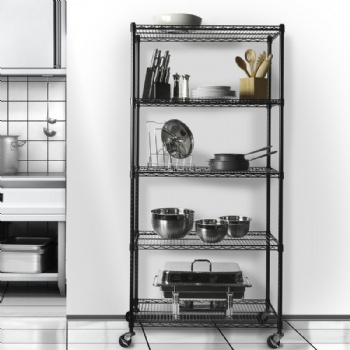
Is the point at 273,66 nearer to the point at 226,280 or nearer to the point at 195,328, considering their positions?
the point at 226,280

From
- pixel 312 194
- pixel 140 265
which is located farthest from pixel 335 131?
pixel 140 265

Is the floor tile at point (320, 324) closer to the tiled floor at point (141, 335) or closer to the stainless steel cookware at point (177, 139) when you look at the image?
the tiled floor at point (141, 335)

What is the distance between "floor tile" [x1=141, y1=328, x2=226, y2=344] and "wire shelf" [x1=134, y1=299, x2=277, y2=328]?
44 mm

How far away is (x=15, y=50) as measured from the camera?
14.1 ft

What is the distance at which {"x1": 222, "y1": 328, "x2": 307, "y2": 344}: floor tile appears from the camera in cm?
337

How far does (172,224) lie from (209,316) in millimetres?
565

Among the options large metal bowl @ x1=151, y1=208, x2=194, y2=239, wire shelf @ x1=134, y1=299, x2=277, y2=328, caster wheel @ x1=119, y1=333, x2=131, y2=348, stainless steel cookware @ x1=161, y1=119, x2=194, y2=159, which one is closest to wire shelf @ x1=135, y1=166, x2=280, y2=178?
stainless steel cookware @ x1=161, y1=119, x2=194, y2=159

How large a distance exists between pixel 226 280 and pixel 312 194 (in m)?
0.73

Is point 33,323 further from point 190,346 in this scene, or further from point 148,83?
point 148,83

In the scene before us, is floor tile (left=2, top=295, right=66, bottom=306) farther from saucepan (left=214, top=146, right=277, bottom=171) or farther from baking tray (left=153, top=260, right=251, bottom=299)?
saucepan (left=214, top=146, right=277, bottom=171)

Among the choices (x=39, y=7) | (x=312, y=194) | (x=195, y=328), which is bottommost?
(x=195, y=328)

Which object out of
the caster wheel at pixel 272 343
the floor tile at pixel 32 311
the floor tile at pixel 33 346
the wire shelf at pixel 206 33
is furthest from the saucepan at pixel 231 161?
the floor tile at pixel 32 311

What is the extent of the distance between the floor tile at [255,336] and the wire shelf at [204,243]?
0.47 metres

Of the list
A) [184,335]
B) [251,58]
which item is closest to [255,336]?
[184,335]
